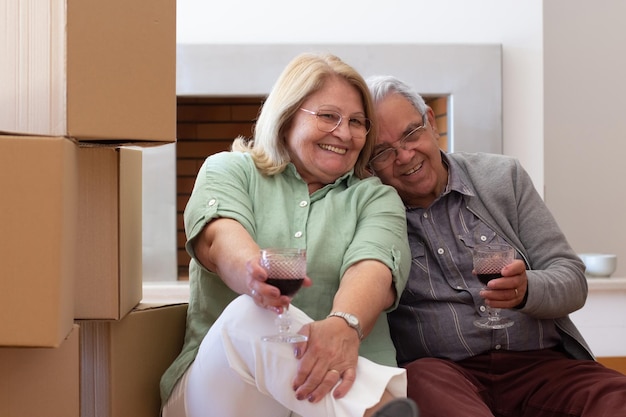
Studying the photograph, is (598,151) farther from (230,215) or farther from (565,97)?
(230,215)

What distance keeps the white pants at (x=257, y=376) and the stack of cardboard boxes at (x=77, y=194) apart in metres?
0.21

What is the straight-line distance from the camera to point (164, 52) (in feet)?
5.45

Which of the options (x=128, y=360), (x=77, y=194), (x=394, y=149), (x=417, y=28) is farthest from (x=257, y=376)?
(x=417, y=28)

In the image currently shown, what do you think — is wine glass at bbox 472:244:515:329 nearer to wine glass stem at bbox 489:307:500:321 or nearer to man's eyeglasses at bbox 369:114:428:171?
wine glass stem at bbox 489:307:500:321

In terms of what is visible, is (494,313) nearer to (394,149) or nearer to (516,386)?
(516,386)

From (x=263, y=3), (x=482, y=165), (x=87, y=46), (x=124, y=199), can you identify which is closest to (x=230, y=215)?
(x=124, y=199)

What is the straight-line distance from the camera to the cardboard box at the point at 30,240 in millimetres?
1472

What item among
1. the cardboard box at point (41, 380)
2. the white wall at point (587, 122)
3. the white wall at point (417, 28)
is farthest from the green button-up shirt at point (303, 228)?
the white wall at point (587, 122)

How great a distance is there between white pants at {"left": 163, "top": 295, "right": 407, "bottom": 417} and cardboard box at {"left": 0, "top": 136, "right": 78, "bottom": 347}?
0.33 meters

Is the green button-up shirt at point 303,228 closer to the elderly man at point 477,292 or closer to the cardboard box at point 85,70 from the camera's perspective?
the elderly man at point 477,292

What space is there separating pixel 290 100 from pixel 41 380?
84 cm

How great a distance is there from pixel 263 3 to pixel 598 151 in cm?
199

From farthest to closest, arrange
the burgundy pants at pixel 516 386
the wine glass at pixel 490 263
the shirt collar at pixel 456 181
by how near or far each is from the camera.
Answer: the shirt collar at pixel 456 181, the wine glass at pixel 490 263, the burgundy pants at pixel 516 386

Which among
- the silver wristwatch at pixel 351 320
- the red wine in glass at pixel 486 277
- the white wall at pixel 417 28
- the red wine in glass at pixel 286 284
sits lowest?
the silver wristwatch at pixel 351 320
